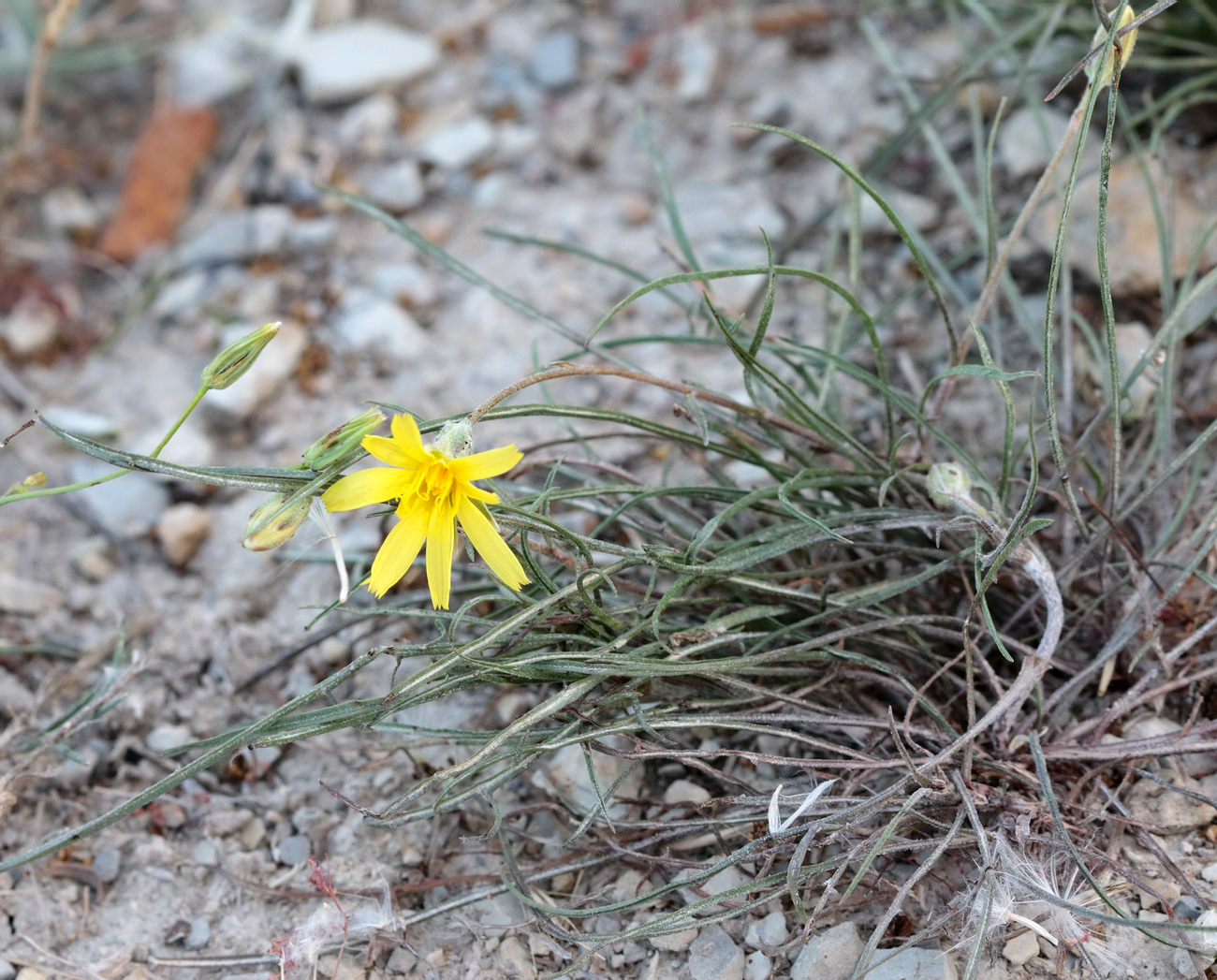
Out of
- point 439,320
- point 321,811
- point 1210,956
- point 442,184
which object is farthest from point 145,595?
point 1210,956

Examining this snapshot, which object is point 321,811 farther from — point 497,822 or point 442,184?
point 442,184

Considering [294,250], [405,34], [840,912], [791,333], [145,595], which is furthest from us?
[405,34]

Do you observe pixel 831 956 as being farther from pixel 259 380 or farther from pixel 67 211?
pixel 67 211

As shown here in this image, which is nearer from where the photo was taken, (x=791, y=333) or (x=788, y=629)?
(x=788, y=629)

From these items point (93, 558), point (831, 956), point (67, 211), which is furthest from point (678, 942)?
point (67, 211)

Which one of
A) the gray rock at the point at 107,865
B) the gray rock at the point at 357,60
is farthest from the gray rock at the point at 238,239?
the gray rock at the point at 107,865

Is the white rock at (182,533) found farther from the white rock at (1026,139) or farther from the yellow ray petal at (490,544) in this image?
the white rock at (1026,139)

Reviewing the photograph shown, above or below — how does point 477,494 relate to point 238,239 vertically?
above
